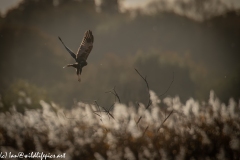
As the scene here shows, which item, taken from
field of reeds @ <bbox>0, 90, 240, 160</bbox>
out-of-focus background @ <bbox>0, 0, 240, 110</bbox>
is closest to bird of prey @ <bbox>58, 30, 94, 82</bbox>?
field of reeds @ <bbox>0, 90, 240, 160</bbox>

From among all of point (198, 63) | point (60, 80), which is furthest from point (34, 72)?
point (198, 63)

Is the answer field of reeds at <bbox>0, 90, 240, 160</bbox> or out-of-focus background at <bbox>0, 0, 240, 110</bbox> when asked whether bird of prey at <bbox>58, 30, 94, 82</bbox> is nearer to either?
field of reeds at <bbox>0, 90, 240, 160</bbox>

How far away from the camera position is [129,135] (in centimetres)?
444

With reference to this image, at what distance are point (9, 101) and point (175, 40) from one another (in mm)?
18470

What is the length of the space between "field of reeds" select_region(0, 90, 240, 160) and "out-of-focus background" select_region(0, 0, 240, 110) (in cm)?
758

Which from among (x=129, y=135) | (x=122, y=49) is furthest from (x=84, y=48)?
(x=122, y=49)

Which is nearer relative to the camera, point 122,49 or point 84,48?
point 84,48

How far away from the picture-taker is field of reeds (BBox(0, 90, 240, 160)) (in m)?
3.79

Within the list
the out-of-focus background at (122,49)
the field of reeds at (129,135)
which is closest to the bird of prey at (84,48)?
the field of reeds at (129,135)

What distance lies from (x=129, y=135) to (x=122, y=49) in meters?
24.1

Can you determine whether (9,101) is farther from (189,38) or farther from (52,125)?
(189,38)

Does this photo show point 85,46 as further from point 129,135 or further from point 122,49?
point 122,49

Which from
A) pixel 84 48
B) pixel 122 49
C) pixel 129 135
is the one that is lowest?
pixel 122 49

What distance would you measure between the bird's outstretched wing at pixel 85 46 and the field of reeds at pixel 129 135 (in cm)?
86
